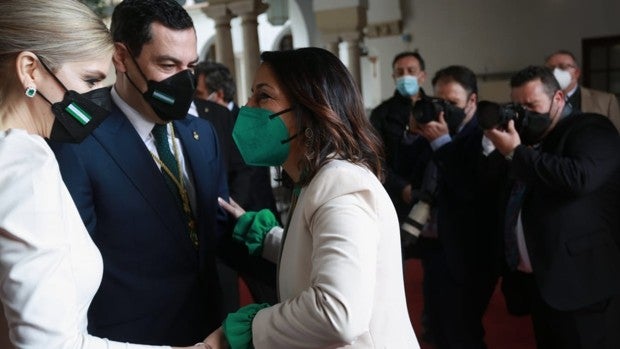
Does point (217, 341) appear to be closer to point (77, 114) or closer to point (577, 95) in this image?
point (77, 114)

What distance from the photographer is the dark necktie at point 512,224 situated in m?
2.91

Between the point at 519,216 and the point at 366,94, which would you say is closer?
the point at 519,216

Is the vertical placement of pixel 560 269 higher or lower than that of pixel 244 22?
lower

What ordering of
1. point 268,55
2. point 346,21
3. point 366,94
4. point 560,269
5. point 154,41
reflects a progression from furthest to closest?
point 366,94 < point 346,21 < point 560,269 < point 154,41 < point 268,55

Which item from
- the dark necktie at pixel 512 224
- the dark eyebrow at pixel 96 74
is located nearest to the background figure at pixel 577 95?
the dark necktie at pixel 512 224

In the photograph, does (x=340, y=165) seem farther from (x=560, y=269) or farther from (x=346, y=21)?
(x=346, y=21)

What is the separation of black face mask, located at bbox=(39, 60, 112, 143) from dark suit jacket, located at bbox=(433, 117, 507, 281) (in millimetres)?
2024

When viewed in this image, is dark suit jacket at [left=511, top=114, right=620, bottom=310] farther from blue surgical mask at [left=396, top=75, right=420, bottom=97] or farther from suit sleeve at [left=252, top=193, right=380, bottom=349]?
suit sleeve at [left=252, top=193, right=380, bottom=349]

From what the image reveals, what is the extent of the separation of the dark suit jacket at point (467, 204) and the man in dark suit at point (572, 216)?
0.36 meters

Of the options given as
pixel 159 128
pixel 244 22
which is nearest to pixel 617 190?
pixel 159 128

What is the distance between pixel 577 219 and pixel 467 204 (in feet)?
2.06

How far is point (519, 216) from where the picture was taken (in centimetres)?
292

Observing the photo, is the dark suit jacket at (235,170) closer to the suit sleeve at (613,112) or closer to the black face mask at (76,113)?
the black face mask at (76,113)

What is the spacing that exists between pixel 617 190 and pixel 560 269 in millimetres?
446
